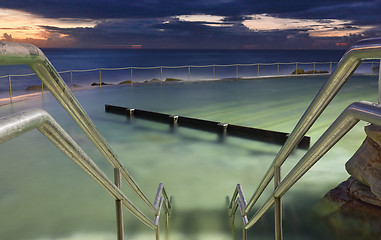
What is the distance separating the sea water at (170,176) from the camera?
4.00m

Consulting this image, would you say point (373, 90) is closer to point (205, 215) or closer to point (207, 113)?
point (207, 113)

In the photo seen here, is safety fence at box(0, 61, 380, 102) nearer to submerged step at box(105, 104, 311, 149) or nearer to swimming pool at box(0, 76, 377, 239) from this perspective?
submerged step at box(105, 104, 311, 149)

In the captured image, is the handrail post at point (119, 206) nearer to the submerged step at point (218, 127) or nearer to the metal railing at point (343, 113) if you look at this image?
the metal railing at point (343, 113)

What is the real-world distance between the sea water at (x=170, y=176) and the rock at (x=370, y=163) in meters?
0.61

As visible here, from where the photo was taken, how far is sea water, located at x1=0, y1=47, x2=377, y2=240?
4004 millimetres

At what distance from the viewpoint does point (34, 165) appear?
5617 mm

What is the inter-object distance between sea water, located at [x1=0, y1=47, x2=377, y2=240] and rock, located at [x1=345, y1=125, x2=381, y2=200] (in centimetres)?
61

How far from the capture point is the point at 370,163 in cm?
387

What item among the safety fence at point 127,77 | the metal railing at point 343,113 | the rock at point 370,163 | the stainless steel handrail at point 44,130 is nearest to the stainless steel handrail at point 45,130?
the stainless steel handrail at point 44,130

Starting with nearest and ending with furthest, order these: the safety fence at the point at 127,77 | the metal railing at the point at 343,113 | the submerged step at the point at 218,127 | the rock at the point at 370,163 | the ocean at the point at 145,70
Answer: the metal railing at the point at 343,113 → the rock at the point at 370,163 → the submerged step at the point at 218,127 → the safety fence at the point at 127,77 → the ocean at the point at 145,70

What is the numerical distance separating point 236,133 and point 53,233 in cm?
424

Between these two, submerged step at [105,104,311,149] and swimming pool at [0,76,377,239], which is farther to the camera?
submerged step at [105,104,311,149]

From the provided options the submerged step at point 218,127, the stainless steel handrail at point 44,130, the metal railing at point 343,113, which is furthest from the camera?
the submerged step at point 218,127

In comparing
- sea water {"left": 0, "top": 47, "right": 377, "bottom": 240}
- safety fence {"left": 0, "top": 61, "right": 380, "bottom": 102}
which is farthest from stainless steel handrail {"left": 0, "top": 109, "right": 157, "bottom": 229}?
safety fence {"left": 0, "top": 61, "right": 380, "bottom": 102}
